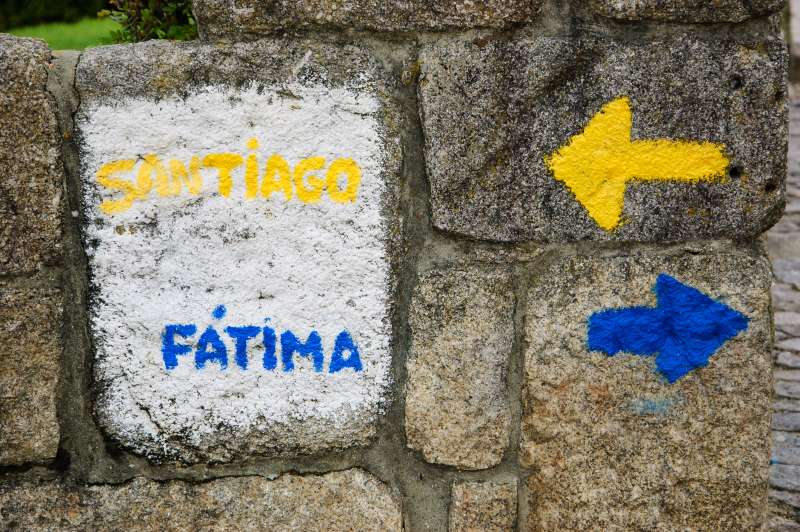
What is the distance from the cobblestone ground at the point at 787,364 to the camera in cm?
249

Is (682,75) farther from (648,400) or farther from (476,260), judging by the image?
(648,400)

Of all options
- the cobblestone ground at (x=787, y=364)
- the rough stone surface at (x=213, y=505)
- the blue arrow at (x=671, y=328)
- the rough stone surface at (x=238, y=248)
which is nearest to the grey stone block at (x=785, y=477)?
the cobblestone ground at (x=787, y=364)

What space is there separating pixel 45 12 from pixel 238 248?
775cm

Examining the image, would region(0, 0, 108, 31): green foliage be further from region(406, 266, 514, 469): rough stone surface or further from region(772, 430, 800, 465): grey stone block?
region(406, 266, 514, 469): rough stone surface

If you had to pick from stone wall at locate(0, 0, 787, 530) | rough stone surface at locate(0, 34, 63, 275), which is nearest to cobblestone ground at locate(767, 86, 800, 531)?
stone wall at locate(0, 0, 787, 530)

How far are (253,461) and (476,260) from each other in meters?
0.59

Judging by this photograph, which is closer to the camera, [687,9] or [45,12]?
[687,9]

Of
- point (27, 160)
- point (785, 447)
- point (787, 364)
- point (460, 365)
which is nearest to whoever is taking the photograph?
point (27, 160)

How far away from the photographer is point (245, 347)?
143 centimetres

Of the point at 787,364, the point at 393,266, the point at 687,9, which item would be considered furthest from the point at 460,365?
the point at 787,364

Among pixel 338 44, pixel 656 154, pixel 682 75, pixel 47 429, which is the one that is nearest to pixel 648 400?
pixel 656 154

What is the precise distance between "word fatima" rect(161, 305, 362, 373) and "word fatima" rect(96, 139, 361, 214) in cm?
23

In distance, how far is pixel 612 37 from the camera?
1385mm

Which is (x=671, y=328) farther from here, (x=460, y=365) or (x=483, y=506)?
(x=483, y=506)
